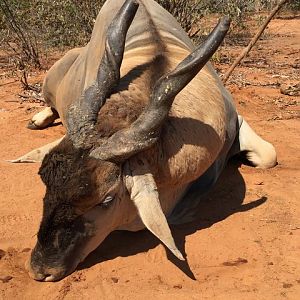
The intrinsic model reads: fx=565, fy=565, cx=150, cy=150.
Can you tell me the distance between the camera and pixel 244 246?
4070 millimetres

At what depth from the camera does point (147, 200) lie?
3.45 metres

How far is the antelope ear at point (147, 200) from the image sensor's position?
132 inches

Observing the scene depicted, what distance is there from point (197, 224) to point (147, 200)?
1.02 meters

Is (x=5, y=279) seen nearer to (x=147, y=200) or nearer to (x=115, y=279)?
(x=115, y=279)

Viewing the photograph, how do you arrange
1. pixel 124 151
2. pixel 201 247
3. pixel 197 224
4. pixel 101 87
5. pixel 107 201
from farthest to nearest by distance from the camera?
pixel 197 224 < pixel 201 247 < pixel 101 87 < pixel 107 201 < pixel 124 151

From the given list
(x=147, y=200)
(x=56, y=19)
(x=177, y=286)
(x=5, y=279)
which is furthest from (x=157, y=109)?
(x=56, y=19)

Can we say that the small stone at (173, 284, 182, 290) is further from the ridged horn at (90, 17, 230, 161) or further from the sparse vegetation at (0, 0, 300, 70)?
the sparse vegetation at (0, 0, 300, 70)

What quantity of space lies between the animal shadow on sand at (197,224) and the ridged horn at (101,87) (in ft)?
3.20

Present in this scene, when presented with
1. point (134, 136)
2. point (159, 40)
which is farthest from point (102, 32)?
point (134, 136)

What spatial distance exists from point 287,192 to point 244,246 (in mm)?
1091

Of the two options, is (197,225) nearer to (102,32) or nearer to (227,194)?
(227,194)

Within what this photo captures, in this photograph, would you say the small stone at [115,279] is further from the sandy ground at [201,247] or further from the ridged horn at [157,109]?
the ridged horn at [157,109]

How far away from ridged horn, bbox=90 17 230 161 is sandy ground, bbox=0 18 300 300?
33.3 inches

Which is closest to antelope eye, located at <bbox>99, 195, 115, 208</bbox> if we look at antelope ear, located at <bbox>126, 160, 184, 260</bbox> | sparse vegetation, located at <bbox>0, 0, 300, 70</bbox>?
antelope ear, located at <bbox>126, 160, 184, 260</bbox>
